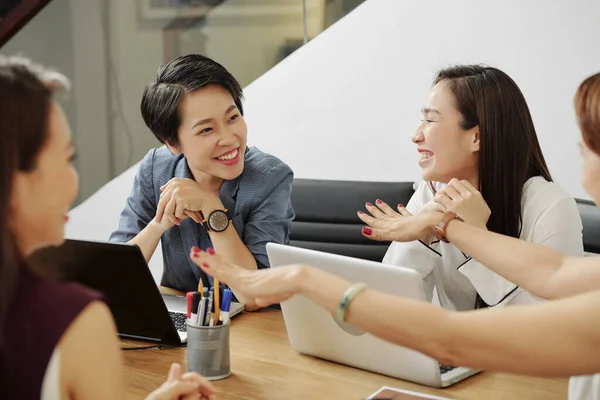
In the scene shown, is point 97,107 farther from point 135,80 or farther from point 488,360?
point 488,360

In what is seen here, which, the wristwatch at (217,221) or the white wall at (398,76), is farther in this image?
the white wall at (398,76)

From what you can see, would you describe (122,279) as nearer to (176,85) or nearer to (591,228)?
(176,85)

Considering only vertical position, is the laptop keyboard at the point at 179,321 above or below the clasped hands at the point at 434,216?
below

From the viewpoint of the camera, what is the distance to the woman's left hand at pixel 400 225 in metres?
1.99

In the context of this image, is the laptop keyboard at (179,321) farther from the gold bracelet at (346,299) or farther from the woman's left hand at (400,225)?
the gold bracelet at (346,299)

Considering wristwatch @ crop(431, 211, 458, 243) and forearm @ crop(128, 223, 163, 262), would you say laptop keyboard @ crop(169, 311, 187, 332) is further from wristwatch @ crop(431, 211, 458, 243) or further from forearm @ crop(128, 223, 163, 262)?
wristwatch @ crop(431, 211, 458, 243)

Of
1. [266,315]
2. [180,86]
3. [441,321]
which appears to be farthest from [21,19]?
[441,321]

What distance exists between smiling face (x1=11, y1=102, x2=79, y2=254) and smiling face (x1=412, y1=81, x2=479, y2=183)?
4.25ft

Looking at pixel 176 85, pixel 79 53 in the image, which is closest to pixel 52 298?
pixel 176 85

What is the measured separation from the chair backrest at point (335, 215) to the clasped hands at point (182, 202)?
0.52 m

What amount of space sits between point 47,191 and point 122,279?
75cm

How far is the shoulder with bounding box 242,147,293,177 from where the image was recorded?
237 cm

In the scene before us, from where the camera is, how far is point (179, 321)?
76.7 inches

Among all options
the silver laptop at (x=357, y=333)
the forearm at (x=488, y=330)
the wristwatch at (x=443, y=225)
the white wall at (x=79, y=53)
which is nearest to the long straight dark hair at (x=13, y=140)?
the forearm at (x=488, y=330)
